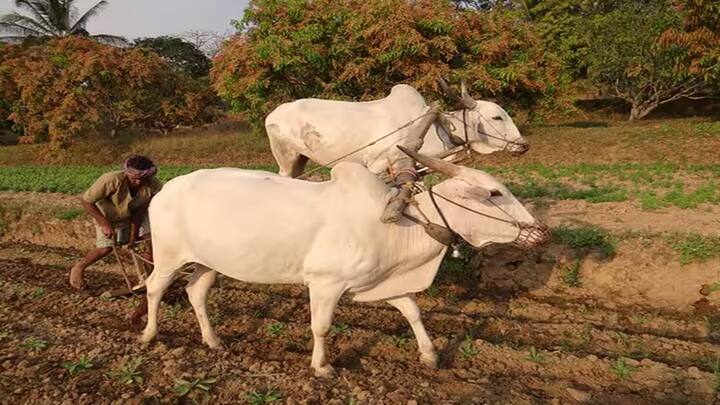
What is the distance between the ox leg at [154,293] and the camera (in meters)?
4.55

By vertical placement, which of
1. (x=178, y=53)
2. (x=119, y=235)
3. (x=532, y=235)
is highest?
(x=178, y=53)

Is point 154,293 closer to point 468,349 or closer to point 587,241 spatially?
point 468,349

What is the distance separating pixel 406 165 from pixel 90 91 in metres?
16.6

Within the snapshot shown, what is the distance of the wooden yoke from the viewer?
384 centimetres

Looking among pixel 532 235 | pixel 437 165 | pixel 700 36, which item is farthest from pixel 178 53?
pixel 532 235

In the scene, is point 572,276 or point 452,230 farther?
point 572,276

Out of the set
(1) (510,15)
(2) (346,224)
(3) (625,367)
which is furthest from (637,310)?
(1) (510,15)

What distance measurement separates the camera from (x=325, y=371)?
4.04 m

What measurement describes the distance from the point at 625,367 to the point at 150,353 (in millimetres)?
3614

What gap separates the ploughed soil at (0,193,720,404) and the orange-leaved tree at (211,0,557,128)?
616 cm

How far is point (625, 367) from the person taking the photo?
407 centimetres

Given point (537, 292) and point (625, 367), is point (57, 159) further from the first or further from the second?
point (625, 367)

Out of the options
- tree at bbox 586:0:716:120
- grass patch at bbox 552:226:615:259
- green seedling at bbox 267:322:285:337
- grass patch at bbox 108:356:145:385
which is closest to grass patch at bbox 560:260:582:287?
grass patch at bbox 552:226:615:259

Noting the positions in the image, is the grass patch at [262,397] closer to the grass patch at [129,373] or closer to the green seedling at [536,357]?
the grass patch at [129,373]
